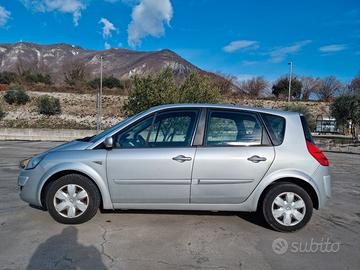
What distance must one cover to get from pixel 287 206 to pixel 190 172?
1393 millimetres

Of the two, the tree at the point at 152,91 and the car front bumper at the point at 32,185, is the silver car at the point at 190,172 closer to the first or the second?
the car front bumper at the point at 32,185

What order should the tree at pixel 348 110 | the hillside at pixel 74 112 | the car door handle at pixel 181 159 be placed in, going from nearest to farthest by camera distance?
the car door handle at pixel 181 159 < the tree at pixel 348 110 < the hillside at pixel 74 112

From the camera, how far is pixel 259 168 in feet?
13.0

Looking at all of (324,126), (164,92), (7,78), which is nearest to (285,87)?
(324,126)

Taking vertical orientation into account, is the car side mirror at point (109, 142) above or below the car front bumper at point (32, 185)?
above

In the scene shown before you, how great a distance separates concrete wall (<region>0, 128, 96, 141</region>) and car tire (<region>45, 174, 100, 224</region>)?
21.2m

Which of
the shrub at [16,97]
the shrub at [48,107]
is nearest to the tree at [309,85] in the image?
the shrub at [48,107]

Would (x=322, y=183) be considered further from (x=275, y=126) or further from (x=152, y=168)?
(x=152, y=168)

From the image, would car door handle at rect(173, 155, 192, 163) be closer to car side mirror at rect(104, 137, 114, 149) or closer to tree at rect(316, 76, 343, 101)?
car side mirror at rect(104, 137, 114, 149)

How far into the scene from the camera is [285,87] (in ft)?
176

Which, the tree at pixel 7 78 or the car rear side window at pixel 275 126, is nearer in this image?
the car rear side window at pixel 275 126

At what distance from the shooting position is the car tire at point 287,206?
399cm

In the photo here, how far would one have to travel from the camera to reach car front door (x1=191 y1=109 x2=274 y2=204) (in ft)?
12.9

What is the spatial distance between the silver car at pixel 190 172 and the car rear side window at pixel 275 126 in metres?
0.01
